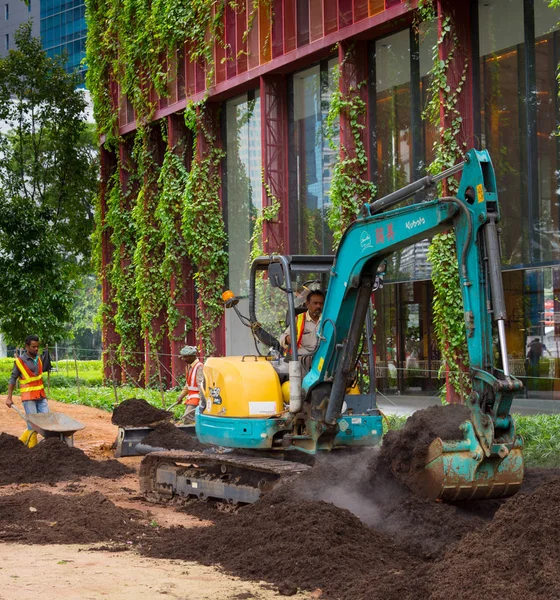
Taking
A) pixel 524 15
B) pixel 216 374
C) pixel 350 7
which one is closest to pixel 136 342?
pixel 350 7

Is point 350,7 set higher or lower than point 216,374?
higher

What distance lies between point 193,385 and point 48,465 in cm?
253

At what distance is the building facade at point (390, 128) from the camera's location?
18.2 m

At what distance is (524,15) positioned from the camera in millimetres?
18312

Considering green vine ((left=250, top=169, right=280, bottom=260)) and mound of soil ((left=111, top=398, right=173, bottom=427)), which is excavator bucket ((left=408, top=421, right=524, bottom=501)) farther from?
green vine ((left=250, top=169, right=280, bottom=260))

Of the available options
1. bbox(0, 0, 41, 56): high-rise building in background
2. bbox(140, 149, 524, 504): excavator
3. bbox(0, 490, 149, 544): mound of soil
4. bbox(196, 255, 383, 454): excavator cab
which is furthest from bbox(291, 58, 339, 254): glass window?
bbox(0, 0, 41, 56): high-rise building in background

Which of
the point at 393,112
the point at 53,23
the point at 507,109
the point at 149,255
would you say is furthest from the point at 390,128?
the point at 53,23

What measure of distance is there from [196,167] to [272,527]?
64.0 ft

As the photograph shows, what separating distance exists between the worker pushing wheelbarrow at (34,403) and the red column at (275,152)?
891 centimetres

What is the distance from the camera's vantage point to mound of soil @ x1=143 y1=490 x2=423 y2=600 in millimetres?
7398

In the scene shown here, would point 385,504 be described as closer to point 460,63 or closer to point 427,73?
point 460,63

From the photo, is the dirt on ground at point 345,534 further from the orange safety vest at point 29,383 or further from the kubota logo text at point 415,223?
the orange safety vest at point 29,383

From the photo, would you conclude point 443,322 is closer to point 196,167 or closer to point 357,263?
point 357,263

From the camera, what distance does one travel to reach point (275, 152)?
24484mm
